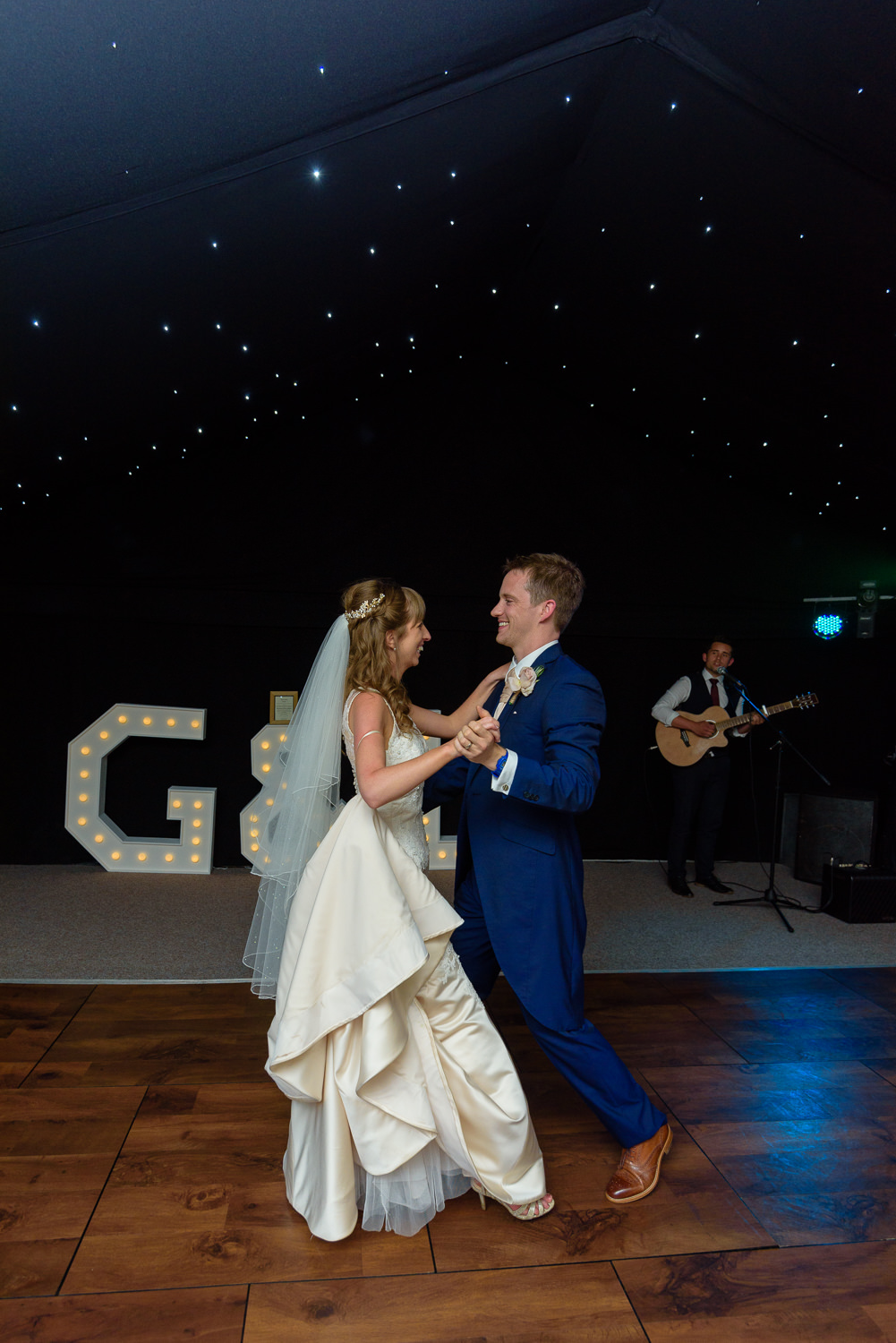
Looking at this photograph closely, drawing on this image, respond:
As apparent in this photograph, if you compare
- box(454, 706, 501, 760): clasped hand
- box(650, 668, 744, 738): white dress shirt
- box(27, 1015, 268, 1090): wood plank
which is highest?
box(454, 706, 501, 760): clasped hand

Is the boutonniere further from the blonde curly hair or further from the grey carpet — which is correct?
the grey carpet

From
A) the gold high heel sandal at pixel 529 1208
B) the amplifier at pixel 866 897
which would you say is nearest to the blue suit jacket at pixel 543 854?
the gold high heel sandal at pixel 529 1208

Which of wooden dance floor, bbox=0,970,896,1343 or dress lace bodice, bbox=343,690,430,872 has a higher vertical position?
dress lace bodice, bbox=343,690,430,872

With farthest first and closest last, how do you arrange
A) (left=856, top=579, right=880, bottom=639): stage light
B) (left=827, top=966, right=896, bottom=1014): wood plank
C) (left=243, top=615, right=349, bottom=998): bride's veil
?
1. (left=856, top=579, right=880, bottom=639): stage light
2. (left=827, top=966, right=896, bottom=1014): wood plank
3. (left=243, top=615, right=349, bottom=998): bride's veil

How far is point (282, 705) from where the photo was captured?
18.5ft

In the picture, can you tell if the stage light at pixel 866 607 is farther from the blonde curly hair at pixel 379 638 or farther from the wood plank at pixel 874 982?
the blonde curly hair at pixel 379 638

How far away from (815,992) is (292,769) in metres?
2.73

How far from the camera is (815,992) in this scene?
381 centimetres

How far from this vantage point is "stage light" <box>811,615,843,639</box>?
594cm

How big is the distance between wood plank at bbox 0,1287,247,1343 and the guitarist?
13.6ft

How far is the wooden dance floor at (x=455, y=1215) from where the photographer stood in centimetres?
185

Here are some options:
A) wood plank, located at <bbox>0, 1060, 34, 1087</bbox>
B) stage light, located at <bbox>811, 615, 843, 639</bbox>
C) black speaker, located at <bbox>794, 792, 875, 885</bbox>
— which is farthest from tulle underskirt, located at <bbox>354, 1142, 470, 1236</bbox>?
stage light, located at <bbox>811, 615, 843, 639</bbox>

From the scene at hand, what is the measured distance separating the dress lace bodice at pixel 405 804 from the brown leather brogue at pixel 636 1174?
94cm

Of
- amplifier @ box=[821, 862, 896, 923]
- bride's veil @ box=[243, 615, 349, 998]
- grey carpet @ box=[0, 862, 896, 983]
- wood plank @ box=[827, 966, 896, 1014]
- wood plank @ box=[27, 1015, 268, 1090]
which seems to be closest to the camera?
bride's veil @ box=[243, 615, 349, 998]
